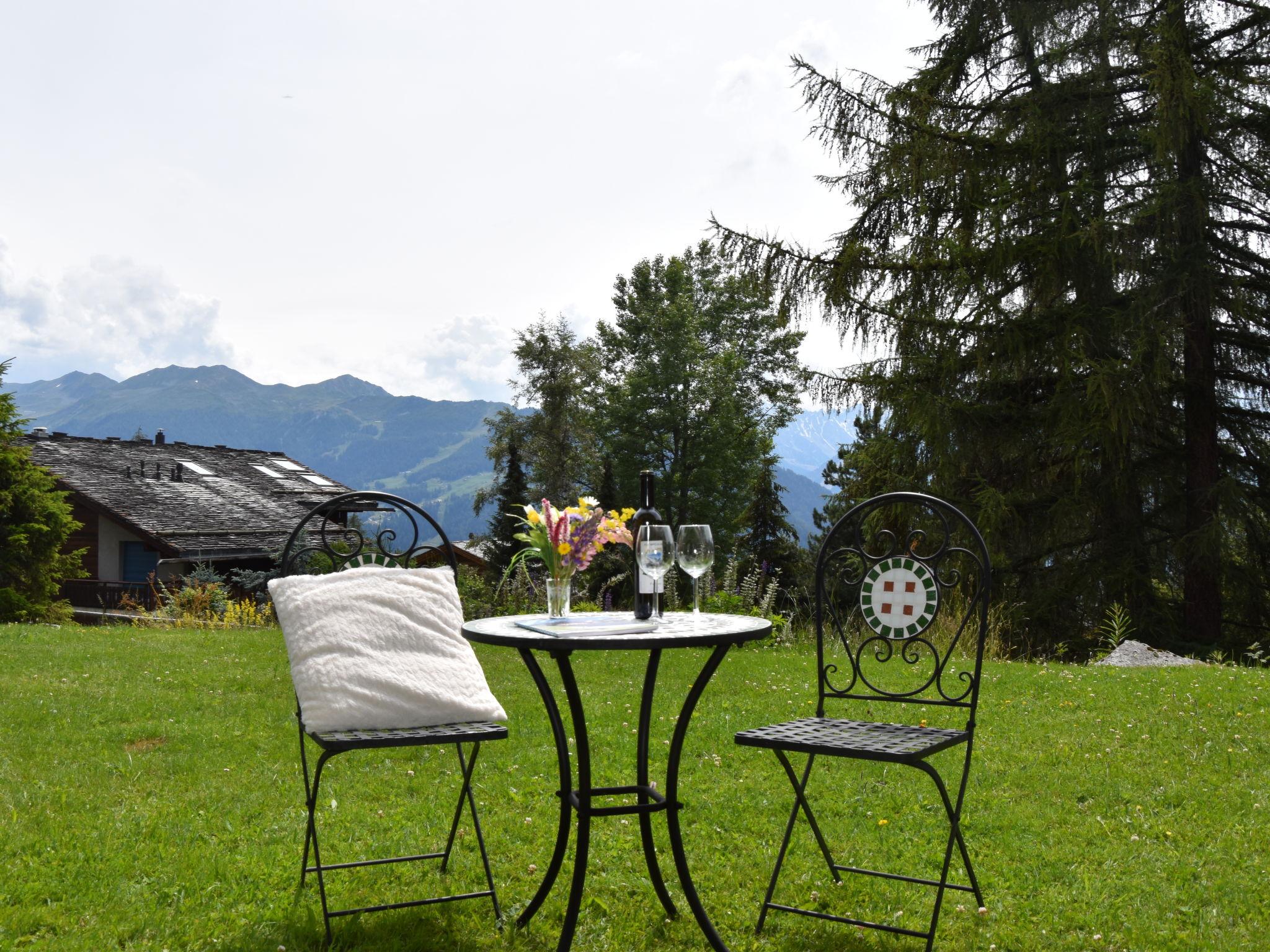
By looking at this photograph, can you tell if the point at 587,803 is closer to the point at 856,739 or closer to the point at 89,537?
the point at 856,739

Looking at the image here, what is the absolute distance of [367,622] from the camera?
318 centimetres

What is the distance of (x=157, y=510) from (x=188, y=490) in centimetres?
245

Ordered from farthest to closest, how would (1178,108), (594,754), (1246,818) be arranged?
(1178,108)
(594,754)
(1246,818)

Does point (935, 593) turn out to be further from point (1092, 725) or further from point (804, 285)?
point (804, 285)

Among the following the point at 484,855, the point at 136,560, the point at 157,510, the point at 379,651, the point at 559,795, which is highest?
the point at 157,510

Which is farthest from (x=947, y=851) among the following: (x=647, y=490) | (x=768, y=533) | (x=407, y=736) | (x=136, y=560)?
(x=136, y=560)

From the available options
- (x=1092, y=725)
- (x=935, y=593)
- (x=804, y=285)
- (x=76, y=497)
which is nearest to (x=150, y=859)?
(x=935, y=593)

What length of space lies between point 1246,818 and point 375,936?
133 inches

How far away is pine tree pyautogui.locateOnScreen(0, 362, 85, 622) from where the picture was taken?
41.0 feet

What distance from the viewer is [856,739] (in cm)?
285

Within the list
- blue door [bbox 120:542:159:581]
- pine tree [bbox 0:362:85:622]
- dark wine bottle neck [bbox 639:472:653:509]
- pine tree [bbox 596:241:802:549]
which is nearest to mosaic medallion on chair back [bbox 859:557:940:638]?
dark wine bottle neck [bbox 639:472:653:509]

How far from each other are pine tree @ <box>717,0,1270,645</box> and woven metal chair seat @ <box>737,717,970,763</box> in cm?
789

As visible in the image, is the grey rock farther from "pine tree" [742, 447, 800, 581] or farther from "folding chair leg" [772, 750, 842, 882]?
"pine tree" [742, 447, 800, 581]

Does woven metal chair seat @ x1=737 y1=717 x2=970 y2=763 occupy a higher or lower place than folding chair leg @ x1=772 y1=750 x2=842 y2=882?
higher
